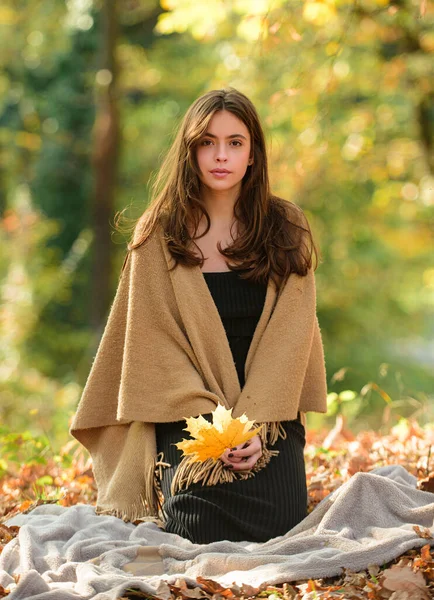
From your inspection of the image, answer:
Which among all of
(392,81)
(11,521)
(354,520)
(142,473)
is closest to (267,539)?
(354,520)

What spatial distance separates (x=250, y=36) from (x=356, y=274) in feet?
27.9

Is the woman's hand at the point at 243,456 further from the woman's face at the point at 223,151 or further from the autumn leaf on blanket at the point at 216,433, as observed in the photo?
the woman's face at the point at 223,151

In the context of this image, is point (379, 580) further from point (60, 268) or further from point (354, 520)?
point (60, 268)

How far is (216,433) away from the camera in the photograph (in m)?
3.36

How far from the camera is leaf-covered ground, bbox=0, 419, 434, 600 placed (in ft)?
9.27

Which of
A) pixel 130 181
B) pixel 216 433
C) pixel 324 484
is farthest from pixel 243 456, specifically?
pixel 130 181

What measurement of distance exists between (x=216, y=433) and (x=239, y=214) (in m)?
1.05

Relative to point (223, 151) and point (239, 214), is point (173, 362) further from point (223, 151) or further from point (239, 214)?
point (223, 151)

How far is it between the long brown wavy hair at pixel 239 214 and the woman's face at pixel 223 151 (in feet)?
0.10

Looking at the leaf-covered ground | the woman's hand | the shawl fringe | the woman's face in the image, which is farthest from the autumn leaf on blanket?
the woman's face

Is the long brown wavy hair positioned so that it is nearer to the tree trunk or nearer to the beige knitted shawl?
the beige knitted shawl

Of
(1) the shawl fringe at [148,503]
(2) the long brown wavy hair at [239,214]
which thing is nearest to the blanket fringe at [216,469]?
(1) the shawl fringe at [148,503]

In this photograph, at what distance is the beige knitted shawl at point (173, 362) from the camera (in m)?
3.68

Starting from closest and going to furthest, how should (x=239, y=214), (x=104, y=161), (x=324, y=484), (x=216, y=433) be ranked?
(x=216, y=433)
(x=239, y=214)
(x=324, y=484)
(x=104, y=161)
